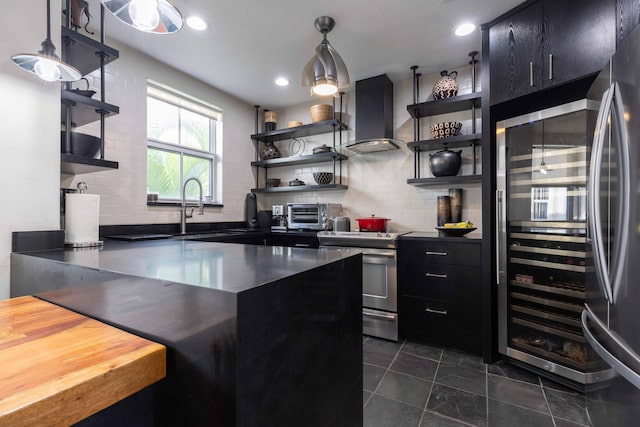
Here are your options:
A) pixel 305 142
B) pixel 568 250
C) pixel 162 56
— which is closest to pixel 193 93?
pixel 162 56

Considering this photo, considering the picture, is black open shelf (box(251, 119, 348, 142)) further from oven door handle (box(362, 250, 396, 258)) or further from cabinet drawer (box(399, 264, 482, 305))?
cabinet drawer (box(399, 264, 482, 305))

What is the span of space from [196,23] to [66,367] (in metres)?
2.56

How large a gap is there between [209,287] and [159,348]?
0.24 m

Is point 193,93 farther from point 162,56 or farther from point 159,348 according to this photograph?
point 159,348

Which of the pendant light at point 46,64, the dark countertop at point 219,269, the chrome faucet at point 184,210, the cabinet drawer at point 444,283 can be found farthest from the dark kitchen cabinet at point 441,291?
the pendant light at point 46,64

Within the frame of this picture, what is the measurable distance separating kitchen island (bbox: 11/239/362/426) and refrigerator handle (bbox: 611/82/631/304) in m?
1.01

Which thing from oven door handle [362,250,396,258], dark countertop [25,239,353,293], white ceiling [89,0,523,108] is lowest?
oven door handle [362,250,396,258]

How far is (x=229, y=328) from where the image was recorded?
0.66 metres

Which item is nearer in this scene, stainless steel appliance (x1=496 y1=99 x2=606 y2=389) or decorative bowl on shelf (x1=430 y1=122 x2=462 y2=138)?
stainless steel appliance (x1=496 y1=99 x2=606 y2=389)

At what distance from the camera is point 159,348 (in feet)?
2.50

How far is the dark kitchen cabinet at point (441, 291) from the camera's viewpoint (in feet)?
8.09

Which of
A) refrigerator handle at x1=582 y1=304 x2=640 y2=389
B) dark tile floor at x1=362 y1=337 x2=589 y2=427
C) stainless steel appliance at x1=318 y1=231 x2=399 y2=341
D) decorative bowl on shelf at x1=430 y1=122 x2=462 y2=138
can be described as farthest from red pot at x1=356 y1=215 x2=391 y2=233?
refrigerator handle at x1=582 y1=304 x2=640 y2=389

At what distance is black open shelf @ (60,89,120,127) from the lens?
5.96ft

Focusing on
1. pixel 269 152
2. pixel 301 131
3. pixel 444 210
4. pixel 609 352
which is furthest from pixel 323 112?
pixel 609 352
